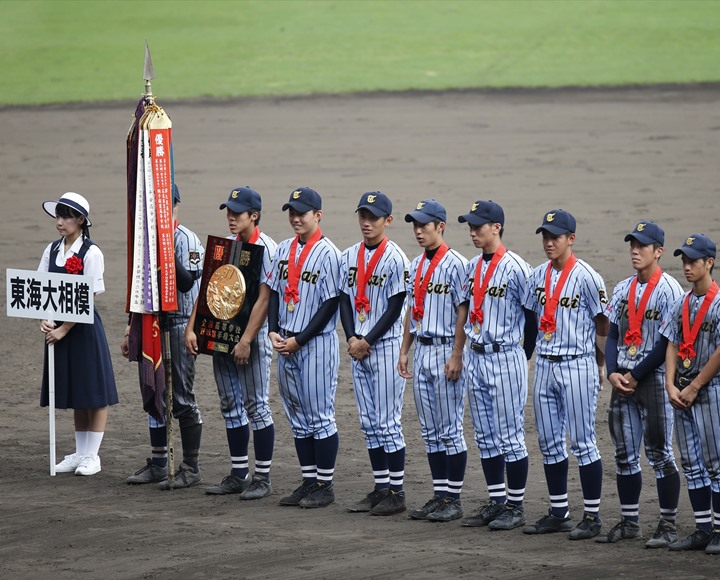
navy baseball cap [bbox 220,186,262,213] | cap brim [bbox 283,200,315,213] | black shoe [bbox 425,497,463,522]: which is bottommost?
black shoe [bbox 425,497,463,522]

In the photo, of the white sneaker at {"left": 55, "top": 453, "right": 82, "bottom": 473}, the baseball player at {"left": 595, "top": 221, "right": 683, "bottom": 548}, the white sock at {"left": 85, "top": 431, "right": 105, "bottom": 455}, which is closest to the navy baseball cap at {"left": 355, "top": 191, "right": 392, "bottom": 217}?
the baseball player at {"left": 595, "top": 221, "right": 683, "bottom": 548}

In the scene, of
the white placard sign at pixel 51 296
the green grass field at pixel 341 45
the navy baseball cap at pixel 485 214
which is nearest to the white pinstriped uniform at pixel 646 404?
the navy baseball cap at pixel 485 214

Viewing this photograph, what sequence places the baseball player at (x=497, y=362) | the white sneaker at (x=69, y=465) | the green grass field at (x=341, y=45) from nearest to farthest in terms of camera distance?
the baseball player at (x=497, y=362)
the white sneaker at (x=69, y=465)
the green grass field at (x=341, y=45)

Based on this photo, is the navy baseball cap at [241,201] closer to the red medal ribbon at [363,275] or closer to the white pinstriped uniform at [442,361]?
the red medal ribbon at [363,275]

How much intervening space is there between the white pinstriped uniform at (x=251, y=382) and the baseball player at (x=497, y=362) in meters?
1.45

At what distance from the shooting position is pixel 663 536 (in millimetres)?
7176

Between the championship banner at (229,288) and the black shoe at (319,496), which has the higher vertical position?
the championship banner at (229,288)

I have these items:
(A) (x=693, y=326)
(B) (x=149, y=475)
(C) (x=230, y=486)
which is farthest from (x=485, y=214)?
(B) (x=149, y=475)

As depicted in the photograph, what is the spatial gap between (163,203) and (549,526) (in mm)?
3263

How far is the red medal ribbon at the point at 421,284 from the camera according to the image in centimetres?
791

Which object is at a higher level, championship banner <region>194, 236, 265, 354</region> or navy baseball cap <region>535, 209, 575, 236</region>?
navy baseball cap <region>535, 209, 575, 236</region>

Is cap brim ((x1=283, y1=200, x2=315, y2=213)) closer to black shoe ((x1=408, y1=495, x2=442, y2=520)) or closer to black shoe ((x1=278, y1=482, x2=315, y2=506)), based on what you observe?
black shoe ((x1=278, y1=482, x2=315, y2=506))

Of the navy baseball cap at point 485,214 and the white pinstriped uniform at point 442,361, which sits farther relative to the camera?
the white pinstriped uniform at point 442,361

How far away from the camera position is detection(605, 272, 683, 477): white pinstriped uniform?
7250 millimetres
